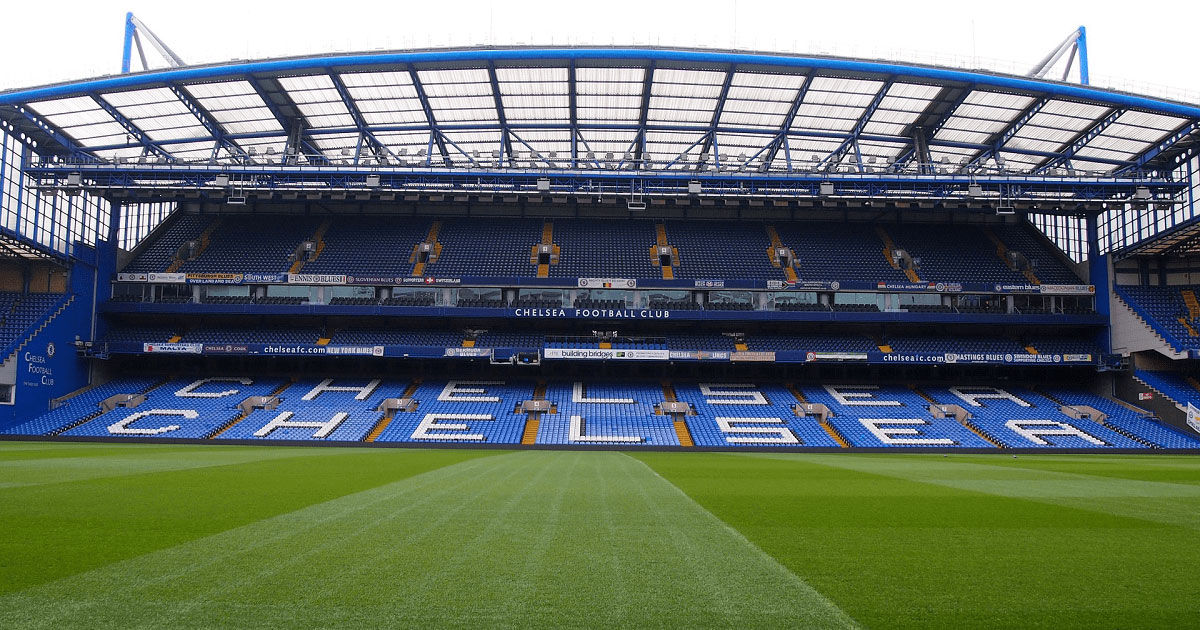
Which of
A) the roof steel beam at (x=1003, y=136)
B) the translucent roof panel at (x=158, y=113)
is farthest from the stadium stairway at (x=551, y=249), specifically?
the roof steel beam at (x=1003, y=136)

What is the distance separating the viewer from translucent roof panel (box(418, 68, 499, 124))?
3981 cm

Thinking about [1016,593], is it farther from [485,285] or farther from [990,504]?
[485,285]

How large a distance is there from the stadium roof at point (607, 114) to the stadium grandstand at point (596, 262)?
208 millimetres

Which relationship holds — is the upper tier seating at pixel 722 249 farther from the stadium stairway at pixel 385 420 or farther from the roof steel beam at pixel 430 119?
the stadium stairway at pixel 385 420

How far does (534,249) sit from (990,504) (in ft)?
A: 148

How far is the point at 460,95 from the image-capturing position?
4184cm

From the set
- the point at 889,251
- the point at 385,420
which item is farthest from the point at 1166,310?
the point at 385,420

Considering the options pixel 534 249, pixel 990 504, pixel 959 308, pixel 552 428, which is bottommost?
pixel 552 428

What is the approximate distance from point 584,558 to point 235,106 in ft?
144

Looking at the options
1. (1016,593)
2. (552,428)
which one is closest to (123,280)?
(552,428)

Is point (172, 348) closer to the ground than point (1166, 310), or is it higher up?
closer to the ground

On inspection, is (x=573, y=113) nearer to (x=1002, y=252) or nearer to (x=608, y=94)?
(x=608, y=94)

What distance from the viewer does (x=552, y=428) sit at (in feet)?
138

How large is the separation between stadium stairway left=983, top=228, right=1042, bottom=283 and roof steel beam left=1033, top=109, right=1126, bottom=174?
776cm
